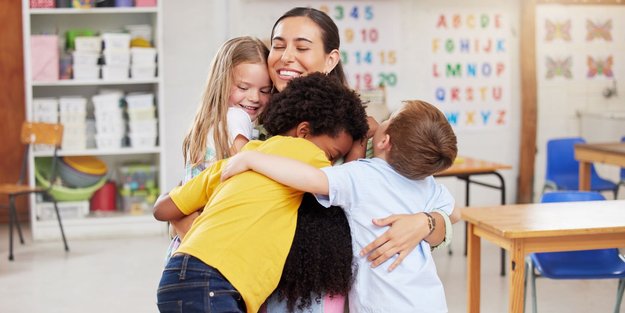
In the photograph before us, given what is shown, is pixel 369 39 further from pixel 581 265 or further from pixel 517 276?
pixel 517 276

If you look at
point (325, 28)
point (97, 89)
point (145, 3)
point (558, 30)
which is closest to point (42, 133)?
point (97, 89)

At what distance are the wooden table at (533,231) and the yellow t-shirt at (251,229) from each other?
60.6 inches

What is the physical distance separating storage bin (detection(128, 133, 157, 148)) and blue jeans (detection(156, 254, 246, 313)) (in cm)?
475

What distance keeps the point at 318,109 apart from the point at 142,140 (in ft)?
15.6

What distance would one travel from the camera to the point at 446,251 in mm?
5977

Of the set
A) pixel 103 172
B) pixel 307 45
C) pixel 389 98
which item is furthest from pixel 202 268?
pixel 389 98

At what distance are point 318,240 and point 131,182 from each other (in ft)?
16.0

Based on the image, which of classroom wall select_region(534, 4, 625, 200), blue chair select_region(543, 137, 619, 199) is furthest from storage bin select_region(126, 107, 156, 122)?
classroom wall select_region(534, 4, 625, 200)

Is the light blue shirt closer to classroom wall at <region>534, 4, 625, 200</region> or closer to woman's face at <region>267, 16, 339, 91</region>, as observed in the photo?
woman's face at <region>267, 16, 339, 91</region>

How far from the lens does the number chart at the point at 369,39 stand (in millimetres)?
7156

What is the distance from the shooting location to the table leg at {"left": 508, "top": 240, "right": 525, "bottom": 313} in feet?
10.8

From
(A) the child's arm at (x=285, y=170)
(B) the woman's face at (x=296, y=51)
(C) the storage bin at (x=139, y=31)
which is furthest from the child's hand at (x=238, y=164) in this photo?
(C) the storage bin at (x=139, y=31)

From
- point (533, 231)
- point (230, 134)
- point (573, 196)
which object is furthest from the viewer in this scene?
point (573, 196)

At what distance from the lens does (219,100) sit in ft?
7.66
